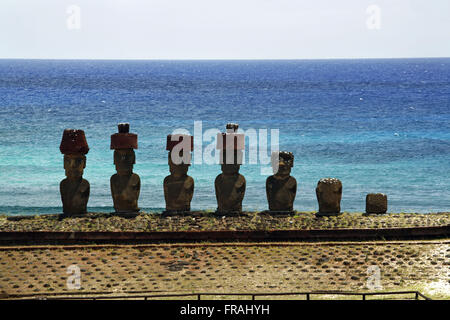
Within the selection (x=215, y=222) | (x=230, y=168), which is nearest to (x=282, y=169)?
(x=230, y=168)

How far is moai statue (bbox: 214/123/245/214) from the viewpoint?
16531 mm

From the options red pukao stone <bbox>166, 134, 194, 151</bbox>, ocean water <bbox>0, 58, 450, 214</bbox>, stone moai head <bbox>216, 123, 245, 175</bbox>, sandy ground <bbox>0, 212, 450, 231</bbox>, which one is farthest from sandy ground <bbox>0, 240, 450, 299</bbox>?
ocean water <bbox>0, 58, 450, 214</bbox>

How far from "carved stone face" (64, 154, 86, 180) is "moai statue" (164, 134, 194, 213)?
70.8 inches

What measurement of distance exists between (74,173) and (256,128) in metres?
41.1

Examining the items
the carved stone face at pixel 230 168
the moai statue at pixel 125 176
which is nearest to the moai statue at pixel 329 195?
the carved stone face at pixel 230 168

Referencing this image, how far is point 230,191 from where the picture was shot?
16.6 meters

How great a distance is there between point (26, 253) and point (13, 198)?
15997 millimetres

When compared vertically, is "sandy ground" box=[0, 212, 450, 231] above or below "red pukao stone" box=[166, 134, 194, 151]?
below

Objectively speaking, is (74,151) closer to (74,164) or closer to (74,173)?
(74,164)

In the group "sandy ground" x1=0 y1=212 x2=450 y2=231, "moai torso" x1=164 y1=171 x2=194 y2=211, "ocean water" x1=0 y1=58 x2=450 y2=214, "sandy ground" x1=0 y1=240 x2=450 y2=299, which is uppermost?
"moai torso" x1=164 y1=171 x2=194 y2=211

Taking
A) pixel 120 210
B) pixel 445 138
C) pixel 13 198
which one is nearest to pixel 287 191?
pixel 120 210

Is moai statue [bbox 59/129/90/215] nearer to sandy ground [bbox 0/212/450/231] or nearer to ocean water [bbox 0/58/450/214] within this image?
sandy ground [bbox 0/212/450/231]

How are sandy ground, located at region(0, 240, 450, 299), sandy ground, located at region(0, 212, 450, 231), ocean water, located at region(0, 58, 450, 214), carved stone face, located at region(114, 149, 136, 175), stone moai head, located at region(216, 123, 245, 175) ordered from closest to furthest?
1. sandy ground, located at region(0, 240, 450, 299)
2. sandy ground, located at region(0, 212, 450, 231)
3. stone moai head, located at region(216, 123, 245, 175)
4. carved stone face, located at region(114, 149, 136, 175)
5. ocean water, located at region(0, 58, 450, 214)

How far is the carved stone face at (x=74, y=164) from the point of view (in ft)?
54.5
